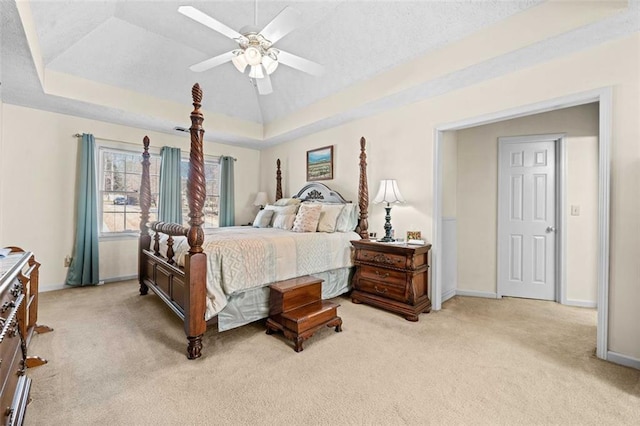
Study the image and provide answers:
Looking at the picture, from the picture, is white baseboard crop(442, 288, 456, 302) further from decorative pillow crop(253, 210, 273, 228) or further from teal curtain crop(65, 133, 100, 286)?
teal curtain crop(65, 133, 100, 286)

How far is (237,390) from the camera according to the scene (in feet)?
5.92

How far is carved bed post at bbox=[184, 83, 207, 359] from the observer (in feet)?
7.09

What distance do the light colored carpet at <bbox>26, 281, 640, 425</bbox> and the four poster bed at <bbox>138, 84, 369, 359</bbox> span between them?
0.99ft

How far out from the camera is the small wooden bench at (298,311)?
7.70 feet

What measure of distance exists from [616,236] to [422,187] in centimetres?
170

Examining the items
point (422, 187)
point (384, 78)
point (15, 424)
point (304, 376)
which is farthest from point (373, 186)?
point (15, 424)

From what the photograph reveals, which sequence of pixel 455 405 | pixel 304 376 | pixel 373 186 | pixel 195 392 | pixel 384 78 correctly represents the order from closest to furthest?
pixel 455 405
pixel 195 392
pixel 304 376
pixel 384 78
pixel 373 186

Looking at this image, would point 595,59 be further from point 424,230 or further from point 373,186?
point 373,186

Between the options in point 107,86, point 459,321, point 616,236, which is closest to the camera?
point 616,236

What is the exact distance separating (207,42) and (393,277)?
374 centimetres

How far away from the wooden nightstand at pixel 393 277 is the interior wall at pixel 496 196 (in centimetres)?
116

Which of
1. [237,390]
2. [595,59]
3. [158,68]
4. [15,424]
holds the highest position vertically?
[158,68]

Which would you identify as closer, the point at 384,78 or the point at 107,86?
the point at 384,78

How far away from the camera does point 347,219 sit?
3754mm
